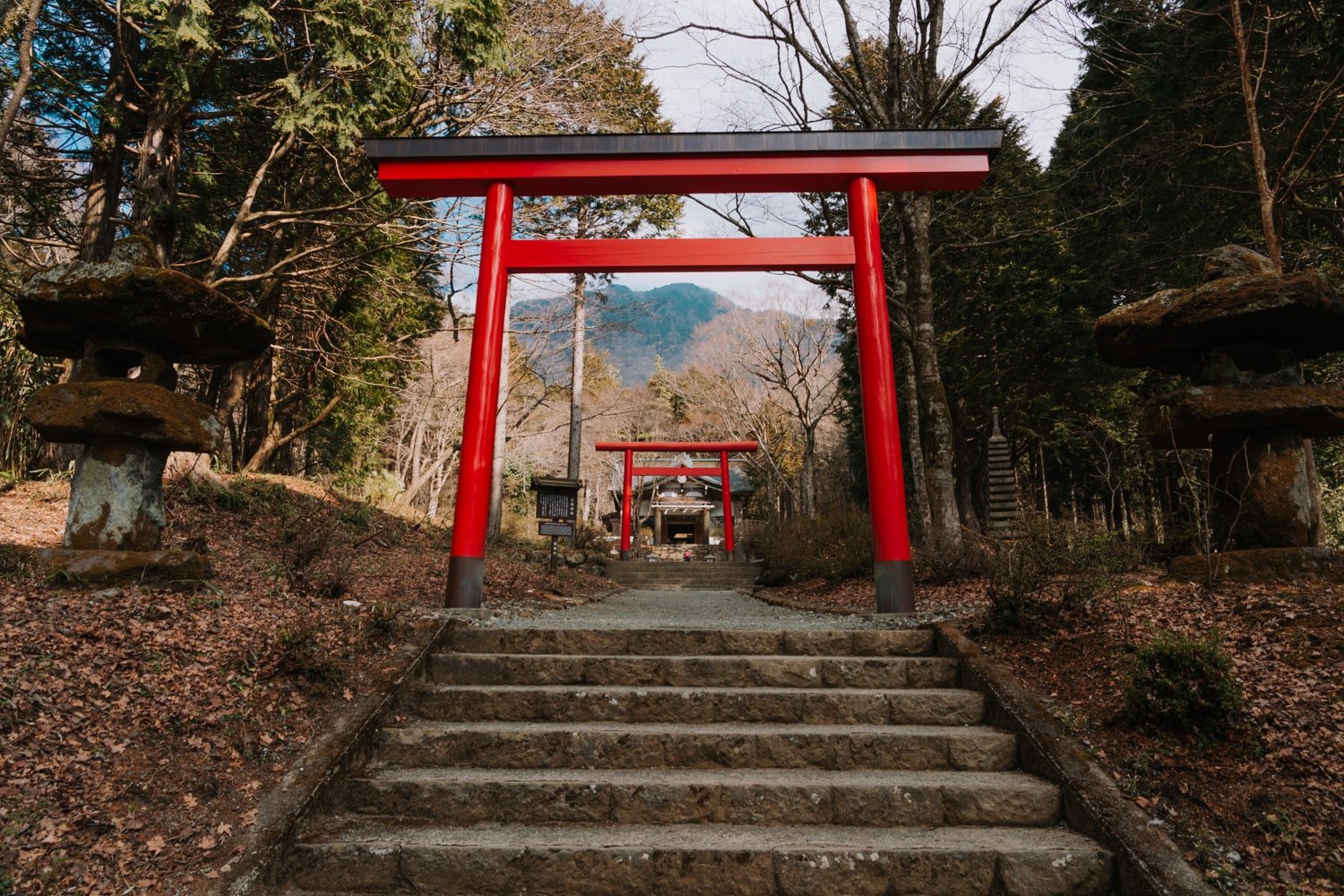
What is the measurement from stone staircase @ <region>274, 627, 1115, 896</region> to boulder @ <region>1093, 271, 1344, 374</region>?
2.78 m

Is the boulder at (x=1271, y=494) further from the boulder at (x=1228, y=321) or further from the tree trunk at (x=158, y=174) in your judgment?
the tree trunk at (x=158, y=174)

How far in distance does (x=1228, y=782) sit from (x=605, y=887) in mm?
2394

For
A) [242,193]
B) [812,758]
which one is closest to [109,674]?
[812,758]

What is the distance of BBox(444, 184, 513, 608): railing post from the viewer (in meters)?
5.33

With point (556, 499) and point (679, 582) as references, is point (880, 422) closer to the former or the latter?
point (556, 499)

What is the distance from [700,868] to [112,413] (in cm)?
428

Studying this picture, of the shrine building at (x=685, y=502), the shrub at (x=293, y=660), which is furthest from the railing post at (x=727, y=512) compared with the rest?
the shrub at (x=293, y=660)

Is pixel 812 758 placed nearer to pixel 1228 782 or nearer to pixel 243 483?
pixel 1228 782

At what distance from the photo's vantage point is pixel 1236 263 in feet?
16.0

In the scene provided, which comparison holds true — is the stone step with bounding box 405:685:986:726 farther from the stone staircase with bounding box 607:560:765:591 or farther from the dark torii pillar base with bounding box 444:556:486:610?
the stone staircase with bounding box 607:560:765:591

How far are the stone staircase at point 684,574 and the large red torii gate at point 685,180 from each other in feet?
34.4

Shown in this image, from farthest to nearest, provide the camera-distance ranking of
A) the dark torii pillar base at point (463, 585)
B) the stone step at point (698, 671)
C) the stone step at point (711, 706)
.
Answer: the dark torii pillar base at point (463, 585) < the stone step at point (698, 671) < the stone step at point (711, 706)

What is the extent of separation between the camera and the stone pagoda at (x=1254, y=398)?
14.1 ft

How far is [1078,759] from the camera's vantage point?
294 cm
